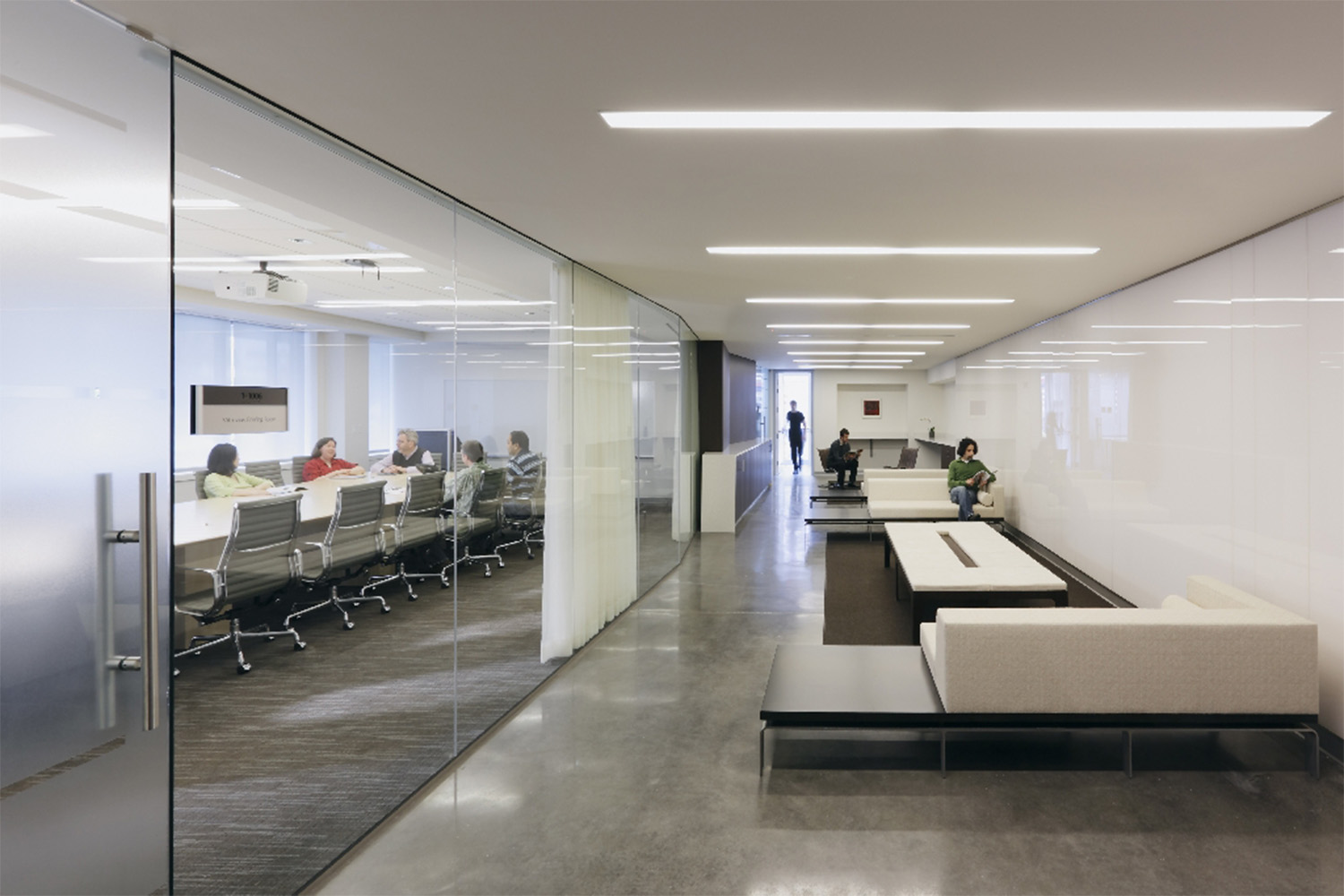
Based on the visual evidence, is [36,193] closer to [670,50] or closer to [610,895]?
[670,50]

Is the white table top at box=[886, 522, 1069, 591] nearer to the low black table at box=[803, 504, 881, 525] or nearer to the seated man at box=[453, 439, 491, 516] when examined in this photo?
the low black table at box=[803, 504, 881, 525]

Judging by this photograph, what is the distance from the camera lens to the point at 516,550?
5.16 metres

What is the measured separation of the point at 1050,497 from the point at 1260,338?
16.5 ft

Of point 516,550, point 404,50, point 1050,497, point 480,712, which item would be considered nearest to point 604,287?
point 516,550

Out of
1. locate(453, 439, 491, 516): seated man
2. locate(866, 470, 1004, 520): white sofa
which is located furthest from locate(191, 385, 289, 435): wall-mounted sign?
locate(866, 470, 1004, 520): white sofa

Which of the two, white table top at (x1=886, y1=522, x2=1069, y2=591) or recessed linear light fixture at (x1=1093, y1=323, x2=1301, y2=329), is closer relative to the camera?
recessed linear light fixture at (x1=1093, y1=323, x2=1301, y2=329)

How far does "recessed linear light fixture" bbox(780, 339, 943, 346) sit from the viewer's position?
39.1ft

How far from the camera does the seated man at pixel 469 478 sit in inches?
171

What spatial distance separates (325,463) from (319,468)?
4 cm

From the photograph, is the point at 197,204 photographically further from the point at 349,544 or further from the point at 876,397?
the point at 876,397

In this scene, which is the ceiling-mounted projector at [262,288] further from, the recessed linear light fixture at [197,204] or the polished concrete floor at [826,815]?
the polished concrete floor at [826,815]

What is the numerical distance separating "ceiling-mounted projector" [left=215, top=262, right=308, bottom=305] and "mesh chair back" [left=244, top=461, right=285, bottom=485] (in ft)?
1.88

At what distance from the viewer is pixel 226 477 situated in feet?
8.73

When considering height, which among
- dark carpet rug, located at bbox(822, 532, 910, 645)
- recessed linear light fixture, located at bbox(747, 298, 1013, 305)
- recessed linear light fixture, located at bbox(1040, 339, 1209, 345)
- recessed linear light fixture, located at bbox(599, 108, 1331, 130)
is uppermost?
recessed linear light fixture, located at bbox(747, 298, 1013, 305)
